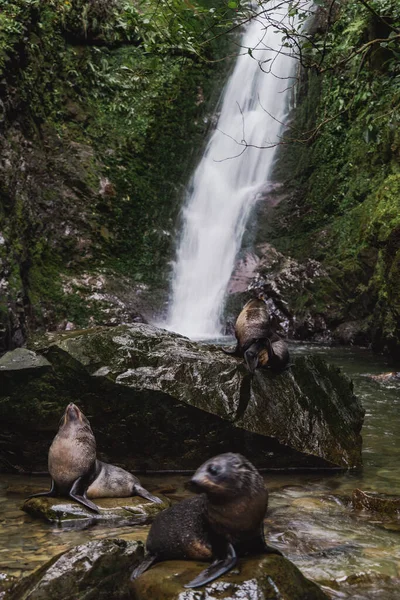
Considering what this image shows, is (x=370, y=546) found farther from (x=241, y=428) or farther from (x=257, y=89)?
(x=257, y=89)

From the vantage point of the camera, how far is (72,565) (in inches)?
110

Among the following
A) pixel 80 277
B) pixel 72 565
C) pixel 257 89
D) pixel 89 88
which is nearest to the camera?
pixel 72 565

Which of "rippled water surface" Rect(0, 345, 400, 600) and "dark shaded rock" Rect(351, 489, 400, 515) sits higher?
"dark shaded rock" Rect(351, 489, 400, 515)

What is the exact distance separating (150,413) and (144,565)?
2.33m

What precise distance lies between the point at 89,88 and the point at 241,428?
1532 centimetres

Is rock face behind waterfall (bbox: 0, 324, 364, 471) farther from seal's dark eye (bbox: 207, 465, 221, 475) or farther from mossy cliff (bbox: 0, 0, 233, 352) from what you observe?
mossy cliff (bbox: 0, 0, 233, 352)

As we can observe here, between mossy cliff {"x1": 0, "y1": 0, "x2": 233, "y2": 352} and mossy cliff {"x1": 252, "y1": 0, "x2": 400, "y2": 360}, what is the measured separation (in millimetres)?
3620

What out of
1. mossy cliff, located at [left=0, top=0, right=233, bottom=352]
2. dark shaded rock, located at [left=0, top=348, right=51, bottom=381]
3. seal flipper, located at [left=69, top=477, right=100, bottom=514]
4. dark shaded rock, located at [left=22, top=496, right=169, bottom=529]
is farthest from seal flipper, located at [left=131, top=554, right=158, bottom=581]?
mossy cliff, located at [left=0, top=0, right=233, bottom=352]

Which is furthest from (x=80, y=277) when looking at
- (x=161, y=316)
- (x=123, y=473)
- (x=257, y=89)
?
(x=123, y=473)

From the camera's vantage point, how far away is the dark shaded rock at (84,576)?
268 centimetres

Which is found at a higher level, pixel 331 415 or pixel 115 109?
pixel 115 109

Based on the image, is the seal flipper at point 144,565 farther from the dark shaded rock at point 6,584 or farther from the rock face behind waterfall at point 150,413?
the rock face behind waterfall at point 150,413

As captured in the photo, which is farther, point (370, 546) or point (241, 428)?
point (241, 428)

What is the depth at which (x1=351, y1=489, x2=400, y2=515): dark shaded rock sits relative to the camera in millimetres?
4108
